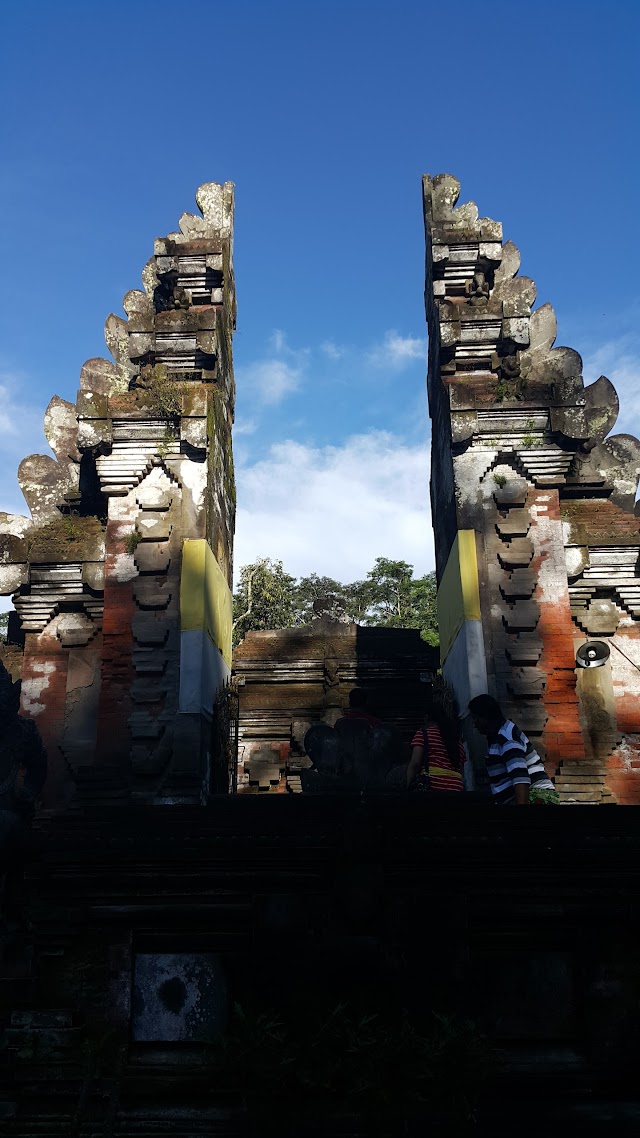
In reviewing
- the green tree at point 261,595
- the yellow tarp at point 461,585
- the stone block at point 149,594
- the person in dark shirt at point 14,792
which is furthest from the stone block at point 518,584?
the green tree at point 261,595

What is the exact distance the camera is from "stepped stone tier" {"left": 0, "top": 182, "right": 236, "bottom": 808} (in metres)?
9.52

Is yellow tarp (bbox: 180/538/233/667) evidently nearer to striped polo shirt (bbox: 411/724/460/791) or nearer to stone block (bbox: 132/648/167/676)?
stone block (bbox: 132/648/167/676)

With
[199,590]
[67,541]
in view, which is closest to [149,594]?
[199,590]

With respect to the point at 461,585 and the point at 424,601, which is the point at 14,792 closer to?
the point at 461,585

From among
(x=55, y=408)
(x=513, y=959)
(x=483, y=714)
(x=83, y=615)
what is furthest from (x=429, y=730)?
(x=55, y=408)

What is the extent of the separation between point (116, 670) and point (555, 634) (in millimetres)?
4516

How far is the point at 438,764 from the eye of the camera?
25.1 ft

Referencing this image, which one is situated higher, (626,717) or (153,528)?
(153,528)

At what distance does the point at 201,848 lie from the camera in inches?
194

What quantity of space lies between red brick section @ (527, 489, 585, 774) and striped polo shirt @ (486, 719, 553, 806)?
2424 millimetres

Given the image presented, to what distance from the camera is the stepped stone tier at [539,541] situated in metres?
9.76

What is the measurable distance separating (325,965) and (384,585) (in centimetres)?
3877

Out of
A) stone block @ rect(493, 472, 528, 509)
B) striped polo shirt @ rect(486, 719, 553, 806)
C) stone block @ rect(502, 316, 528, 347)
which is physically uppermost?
stone block @ rect(502, 316, 528, 347)

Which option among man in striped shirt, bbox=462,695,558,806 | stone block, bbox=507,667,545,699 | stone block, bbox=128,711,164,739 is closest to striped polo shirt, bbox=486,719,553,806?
man in striped shirt, bbox=462,695,558,806
